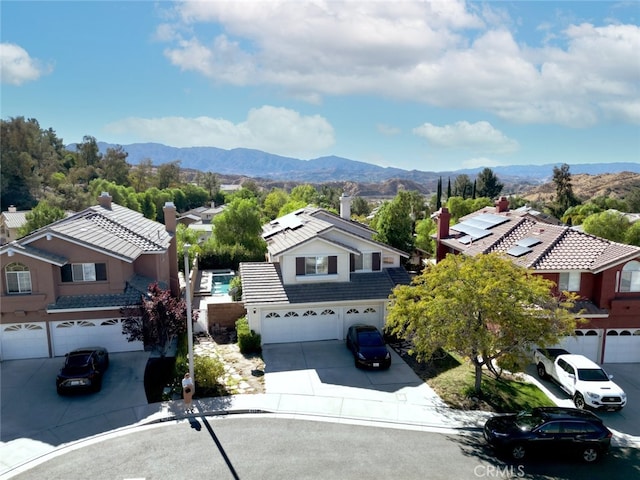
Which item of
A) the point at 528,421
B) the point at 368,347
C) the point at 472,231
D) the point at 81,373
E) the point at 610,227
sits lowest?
the point at 528,421

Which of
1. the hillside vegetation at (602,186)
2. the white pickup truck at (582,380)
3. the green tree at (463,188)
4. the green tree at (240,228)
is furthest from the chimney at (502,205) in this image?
the hillside vegetation at (602,186)

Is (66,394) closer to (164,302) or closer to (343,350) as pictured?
(164,302)

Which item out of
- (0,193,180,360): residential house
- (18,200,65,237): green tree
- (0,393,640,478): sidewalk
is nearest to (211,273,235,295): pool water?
(0,193,180,360): residential house

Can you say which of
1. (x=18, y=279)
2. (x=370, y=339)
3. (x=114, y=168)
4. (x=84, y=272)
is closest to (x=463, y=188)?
(x=114, y=168)

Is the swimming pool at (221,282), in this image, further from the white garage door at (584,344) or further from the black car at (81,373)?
the white garage door at (584,344)

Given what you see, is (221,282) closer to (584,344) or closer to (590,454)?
(584,344)

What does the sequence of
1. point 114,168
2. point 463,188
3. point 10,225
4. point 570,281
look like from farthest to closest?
point 114,168 < point 463,188 < point 10,225 < point 570,281
